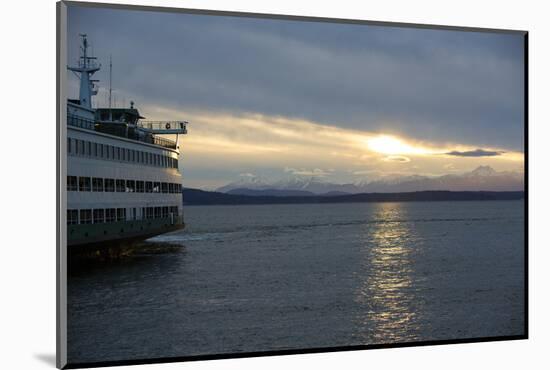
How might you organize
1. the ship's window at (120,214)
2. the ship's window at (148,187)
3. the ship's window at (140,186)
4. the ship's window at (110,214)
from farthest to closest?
the ship's window at (148,187) → the ship's window at (140,186) → the ship's window at (120,214) → the ship's window at (110,214)

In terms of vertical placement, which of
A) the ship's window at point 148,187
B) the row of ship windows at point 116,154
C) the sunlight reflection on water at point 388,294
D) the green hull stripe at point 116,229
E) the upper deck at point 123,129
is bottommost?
the sunlight reflection on water at point 388,294

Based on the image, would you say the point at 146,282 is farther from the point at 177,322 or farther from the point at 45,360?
the point at 45,360

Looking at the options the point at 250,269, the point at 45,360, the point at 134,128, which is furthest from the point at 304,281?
the point at 45,360

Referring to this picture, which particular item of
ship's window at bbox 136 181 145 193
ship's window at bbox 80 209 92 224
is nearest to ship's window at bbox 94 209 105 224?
ship's window at bbox 80 209 92 224

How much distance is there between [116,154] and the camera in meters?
14.9

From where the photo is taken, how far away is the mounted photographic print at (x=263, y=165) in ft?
38.9

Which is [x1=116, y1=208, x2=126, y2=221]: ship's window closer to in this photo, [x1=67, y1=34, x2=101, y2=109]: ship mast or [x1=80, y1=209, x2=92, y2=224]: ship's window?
[x1=80, y1=209, x2=92, y2=224]: ship's window

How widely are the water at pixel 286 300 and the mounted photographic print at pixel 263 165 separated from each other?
0.08m

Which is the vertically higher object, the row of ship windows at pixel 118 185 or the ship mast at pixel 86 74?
the ship mast at pixel 86 74

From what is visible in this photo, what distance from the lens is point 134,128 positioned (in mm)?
16266

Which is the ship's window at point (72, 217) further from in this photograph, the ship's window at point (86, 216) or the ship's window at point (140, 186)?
the ship's window at point (140, 186)

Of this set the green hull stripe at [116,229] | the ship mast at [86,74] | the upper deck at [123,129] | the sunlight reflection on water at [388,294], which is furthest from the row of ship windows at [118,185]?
the sunlight reflection on water at [388,294]

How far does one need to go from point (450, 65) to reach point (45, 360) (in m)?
8.80

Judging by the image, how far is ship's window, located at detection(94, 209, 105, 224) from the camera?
523 inches
